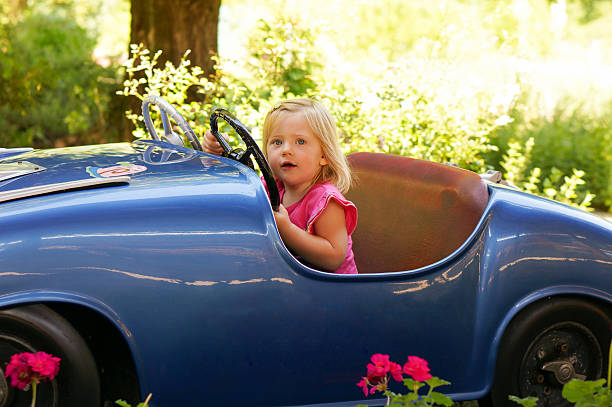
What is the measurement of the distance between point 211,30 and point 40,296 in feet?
13.3

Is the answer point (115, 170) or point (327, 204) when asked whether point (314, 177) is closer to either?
point (327, 204)

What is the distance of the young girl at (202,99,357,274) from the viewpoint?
2414 millimetres

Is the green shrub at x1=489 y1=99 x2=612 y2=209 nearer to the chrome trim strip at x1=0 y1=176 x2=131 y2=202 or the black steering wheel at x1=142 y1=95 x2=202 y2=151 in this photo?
the black steering wheel at x1=142 y1=95 x2=202 y2=151

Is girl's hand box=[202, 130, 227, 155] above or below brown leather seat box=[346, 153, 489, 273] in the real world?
above

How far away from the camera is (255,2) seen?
1508cm

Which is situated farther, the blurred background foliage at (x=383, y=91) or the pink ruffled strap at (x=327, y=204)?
the blurred background foliage at (x=383, y=91)

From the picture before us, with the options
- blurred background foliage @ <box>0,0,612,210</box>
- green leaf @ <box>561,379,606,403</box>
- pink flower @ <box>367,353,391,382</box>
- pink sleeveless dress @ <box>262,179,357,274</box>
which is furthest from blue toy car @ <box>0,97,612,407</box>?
blurred background foliage @ <box>0,0,612,210</box>

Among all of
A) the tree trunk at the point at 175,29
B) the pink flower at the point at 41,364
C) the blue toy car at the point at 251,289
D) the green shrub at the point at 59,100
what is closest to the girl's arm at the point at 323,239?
the blue toy car at the point at 251,289

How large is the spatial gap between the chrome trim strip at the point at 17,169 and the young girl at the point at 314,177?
755mm

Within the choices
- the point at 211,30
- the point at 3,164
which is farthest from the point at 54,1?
the point at 3,164

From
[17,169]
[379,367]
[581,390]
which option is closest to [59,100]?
[17,169]

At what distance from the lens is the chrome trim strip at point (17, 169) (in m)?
2.23

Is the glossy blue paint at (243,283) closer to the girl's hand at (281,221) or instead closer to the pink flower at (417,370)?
the girl's hand at (281,221)

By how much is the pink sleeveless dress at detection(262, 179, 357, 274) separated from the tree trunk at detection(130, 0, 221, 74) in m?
3.20
